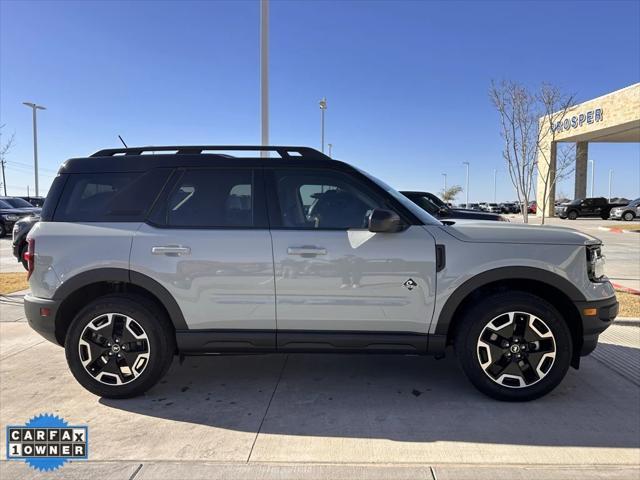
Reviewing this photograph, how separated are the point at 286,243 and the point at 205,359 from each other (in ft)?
6.15

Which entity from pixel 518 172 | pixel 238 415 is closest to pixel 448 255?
pixel 238 415

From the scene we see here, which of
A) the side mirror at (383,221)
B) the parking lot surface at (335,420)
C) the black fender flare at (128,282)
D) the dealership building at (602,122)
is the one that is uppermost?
the dealership building at (602,122)

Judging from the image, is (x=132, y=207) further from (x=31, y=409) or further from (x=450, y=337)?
(x=450, y=337)

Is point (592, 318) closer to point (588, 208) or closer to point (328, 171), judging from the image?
point (328, 171)

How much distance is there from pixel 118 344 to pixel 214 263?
1020 millimetres

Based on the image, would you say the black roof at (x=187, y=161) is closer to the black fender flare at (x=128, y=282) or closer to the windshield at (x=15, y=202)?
the black fender flare at (x=128, y=282)

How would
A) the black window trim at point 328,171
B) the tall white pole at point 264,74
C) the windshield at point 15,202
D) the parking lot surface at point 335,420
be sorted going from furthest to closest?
the windshield at point 15,202, the tall white pole at point 264,74, the black window trim at point 328,171, the parking lot surface at point 335,420

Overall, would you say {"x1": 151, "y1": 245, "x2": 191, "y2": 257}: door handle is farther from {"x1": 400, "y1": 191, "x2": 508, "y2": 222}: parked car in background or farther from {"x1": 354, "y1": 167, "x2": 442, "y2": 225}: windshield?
{"x1": 400, "y1": 191, "x2": 508, "y2": 222}: parked car in background

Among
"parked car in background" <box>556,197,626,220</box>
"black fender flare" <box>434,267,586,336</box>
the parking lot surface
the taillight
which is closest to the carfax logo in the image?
the parking lot surface

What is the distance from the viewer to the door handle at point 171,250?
3.46 m

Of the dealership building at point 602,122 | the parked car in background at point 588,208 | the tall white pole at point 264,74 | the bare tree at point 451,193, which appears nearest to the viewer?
the tall white pole at point 264,74

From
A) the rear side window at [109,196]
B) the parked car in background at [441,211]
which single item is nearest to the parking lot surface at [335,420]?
the rear side window at [109,196]

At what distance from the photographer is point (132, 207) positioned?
362cm

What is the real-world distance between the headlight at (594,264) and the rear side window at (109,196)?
338cm
